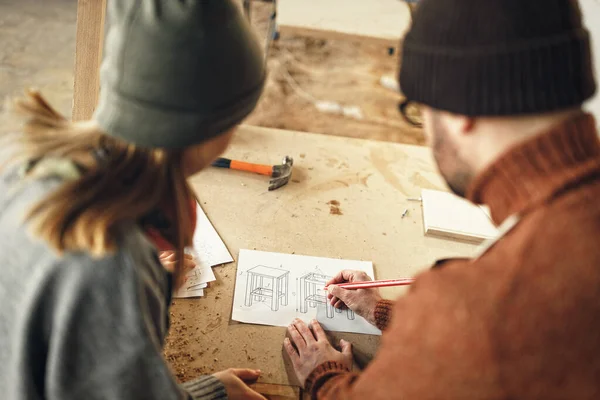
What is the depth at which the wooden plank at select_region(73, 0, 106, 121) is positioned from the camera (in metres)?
1.24

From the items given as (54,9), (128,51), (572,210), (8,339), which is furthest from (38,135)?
(54,9)

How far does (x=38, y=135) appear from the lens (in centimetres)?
73

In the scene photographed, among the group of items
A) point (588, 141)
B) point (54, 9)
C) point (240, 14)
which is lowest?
point (588, 141)

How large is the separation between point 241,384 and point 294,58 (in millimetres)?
2008

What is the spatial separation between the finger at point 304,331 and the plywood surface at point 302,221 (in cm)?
4

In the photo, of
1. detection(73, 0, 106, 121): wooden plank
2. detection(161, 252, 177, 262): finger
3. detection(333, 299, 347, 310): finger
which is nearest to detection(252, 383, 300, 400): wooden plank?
detection(333, 299, 347, 310): finger

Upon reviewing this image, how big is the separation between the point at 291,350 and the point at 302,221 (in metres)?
0.39

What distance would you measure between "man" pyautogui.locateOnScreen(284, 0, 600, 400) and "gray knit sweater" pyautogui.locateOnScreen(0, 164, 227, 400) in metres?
0.32

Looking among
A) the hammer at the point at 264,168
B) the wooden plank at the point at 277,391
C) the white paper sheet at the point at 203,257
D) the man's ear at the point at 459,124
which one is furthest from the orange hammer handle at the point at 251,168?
the man's ear at the point at 459,124

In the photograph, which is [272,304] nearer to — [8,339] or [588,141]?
[8,339]

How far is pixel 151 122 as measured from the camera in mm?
688

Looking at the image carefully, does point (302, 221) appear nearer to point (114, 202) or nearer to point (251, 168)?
point (251, 168)

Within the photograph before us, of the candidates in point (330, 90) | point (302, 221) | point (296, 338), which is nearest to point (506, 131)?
point (296, 338)

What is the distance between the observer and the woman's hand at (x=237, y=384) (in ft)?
2.99
